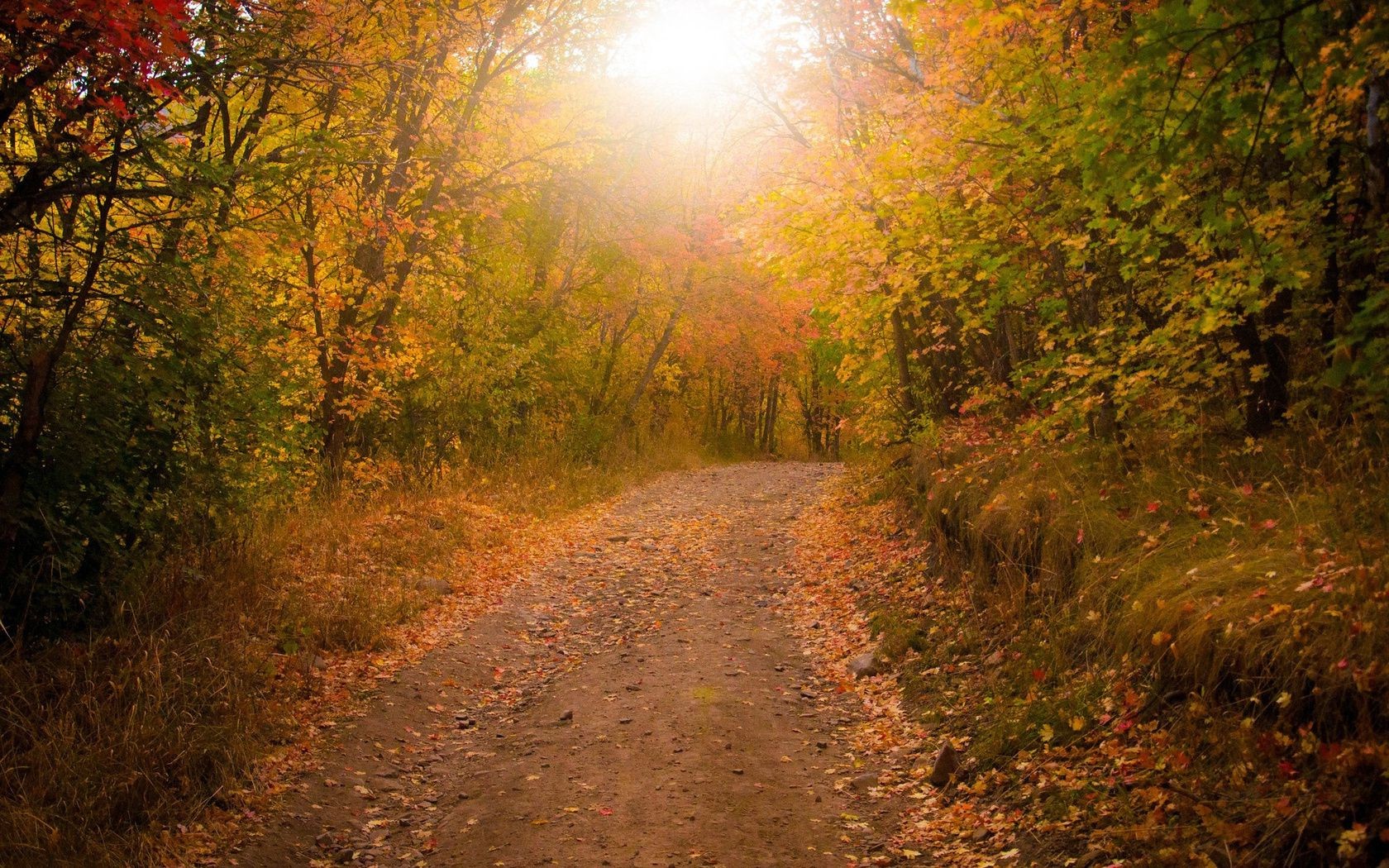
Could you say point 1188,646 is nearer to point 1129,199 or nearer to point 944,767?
point 944,767

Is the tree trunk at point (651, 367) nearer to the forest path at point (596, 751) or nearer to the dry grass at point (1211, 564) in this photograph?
the forest path at point (596, 751)

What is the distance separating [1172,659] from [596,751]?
3.94m

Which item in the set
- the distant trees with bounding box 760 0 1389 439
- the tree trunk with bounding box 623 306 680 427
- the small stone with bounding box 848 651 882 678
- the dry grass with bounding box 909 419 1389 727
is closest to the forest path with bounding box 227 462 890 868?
the small stone with bounding box 848 651 882 678

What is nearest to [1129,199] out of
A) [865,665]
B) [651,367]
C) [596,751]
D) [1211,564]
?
[1211,564]

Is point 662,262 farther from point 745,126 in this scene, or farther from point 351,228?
point 351,228

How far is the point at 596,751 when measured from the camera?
620 centimetres

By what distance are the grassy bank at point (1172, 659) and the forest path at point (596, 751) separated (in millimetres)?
991

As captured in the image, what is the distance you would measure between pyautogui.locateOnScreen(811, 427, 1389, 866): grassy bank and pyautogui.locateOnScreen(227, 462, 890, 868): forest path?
99 centimetres

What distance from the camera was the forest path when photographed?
4.98m

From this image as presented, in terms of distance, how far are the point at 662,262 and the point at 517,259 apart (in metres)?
4.61

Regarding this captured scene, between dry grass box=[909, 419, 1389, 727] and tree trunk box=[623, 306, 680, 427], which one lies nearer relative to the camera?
dry grass box=[909, 419, 1389, 727]

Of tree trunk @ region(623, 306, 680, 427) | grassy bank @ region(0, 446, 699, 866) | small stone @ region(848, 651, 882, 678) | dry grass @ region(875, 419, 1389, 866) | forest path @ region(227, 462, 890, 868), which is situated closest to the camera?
dry grass @ region(875, 419, 1389, 866)

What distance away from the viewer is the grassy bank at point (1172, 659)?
11.7 ft

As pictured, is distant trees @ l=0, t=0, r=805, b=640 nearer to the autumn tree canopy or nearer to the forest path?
the autumn tree canopy
